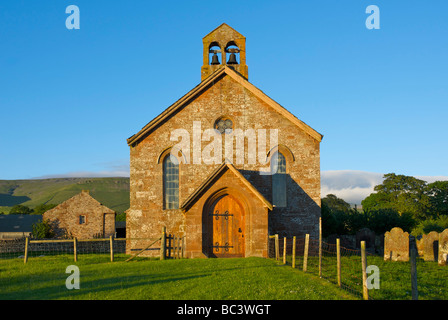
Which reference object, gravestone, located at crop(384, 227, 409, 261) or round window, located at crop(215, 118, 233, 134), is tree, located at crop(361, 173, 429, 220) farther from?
round window, located at crop(215, 118, 233, 134)

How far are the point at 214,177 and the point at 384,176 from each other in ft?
222

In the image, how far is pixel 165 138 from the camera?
23.9 m

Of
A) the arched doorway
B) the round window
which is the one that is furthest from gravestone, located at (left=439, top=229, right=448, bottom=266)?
the round window

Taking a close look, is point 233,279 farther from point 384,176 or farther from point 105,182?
point 105,182

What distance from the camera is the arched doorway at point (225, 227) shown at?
2186cm

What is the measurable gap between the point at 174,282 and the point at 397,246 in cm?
1369

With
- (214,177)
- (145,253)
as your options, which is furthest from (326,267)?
(145,253)

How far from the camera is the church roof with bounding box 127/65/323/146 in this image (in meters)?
23.8

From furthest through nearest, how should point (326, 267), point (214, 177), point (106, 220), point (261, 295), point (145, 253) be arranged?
point (106, 220), point (145, 253), point (214, 177), point (326, 267), point (261, 295)

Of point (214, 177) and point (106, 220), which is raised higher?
point (214, 177)

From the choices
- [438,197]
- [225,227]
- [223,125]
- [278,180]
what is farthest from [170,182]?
[438,197]

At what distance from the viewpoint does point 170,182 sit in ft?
78.0

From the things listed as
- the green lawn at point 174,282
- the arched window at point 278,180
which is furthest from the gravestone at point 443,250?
the green lawn at point 174,282

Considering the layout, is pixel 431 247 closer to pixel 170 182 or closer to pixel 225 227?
pixel 225 227
